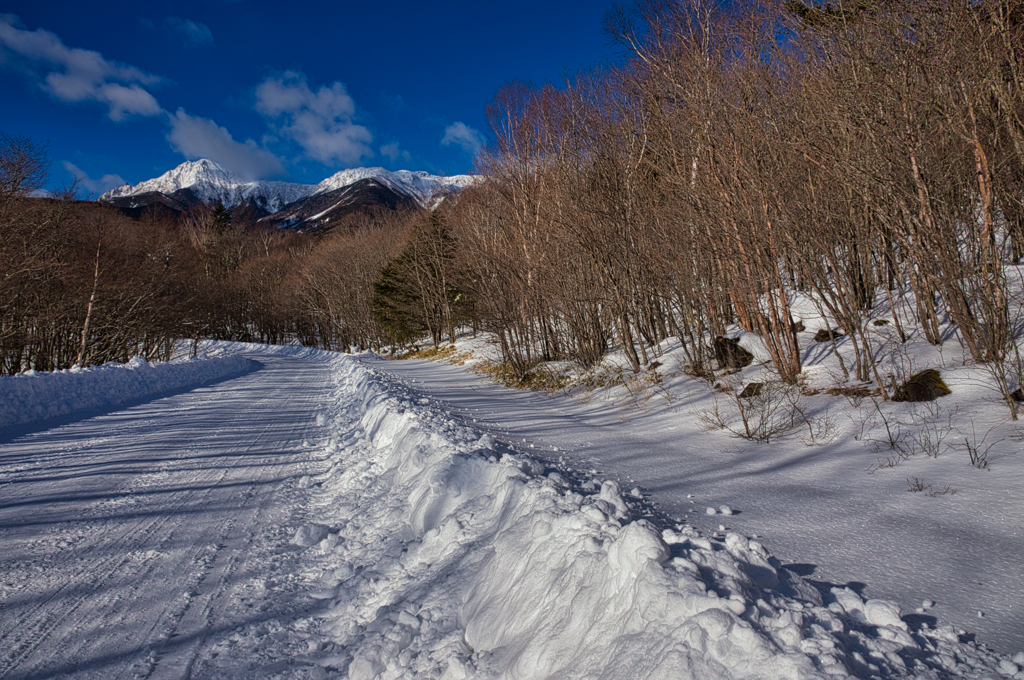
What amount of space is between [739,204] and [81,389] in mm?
12750

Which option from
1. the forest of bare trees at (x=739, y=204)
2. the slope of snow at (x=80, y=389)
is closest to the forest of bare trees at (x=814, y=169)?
the forest of bare trees at (x=739, y=204)

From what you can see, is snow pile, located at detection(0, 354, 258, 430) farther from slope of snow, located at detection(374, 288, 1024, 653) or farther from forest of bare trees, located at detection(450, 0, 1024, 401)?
forest of bare trees, located at detection(450, 0, 1024, 401)

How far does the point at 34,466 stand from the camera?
531 centimetres

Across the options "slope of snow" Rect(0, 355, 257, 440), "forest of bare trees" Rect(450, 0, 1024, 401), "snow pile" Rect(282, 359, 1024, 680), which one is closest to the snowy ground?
"snow pile" Rect(282, 359, 1024, 680)

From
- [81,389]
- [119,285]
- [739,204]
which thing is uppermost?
[119,285]

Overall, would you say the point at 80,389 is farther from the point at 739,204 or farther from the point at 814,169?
the point at 814,169

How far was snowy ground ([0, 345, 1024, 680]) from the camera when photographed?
1877 mm

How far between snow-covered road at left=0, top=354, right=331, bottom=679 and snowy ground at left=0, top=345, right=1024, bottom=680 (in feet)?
0.06

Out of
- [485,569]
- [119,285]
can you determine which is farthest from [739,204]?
[119,285]

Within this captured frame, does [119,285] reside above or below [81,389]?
above

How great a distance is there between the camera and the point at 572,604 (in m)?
2.22

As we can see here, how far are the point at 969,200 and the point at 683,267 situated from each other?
4.60m

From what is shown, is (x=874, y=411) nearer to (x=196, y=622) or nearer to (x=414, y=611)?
(x=414, y=611)

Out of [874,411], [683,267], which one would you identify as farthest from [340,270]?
[874,411]
